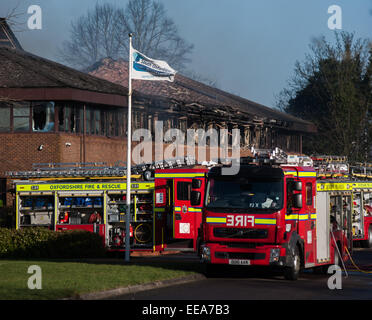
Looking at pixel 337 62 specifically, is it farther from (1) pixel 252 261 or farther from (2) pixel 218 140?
(1) pixel 252 261

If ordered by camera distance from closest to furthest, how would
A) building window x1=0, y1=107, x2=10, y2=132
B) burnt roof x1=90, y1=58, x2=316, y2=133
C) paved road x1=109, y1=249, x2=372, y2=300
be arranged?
paved road x1=109, y1=249, x2=372, y2=300 → building window x1=0, y1=107, x2=10, y2=132 → burnt roof x1=90, y1=58, x2=316, y2=133

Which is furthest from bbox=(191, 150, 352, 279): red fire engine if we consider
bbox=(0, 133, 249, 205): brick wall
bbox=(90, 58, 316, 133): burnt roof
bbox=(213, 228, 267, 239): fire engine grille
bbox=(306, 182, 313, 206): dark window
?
bbox=(90, 58, 316, 133): burnt roof

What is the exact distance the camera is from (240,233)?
62.7 feet

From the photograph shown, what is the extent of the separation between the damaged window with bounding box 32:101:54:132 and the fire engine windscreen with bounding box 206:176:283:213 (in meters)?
19.0

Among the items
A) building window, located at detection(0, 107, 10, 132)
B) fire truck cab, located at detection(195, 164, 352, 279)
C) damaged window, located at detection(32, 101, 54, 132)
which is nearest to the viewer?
fire truck cab, located at detection(195, 164, 352, 279)

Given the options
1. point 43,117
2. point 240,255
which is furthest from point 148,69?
point 43,117

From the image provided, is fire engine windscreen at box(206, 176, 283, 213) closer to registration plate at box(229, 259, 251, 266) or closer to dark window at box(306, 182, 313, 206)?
registration plate at box(229, 259, 251, 266)

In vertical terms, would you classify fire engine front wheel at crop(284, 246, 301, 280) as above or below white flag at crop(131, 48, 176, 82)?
below

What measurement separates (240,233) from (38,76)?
68.3 ft

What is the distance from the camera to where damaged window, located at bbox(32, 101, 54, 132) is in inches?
1462

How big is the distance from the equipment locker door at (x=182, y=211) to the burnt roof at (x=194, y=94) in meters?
21.7

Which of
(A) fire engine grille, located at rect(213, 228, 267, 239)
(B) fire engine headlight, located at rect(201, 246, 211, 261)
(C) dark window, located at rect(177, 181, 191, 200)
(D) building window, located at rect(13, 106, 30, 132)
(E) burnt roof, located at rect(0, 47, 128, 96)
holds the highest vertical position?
(E) burnt roof, located at rect(0, 47, 128, 96)

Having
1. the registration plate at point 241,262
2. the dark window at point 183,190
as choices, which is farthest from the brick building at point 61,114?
the registration plate at point 241,262
